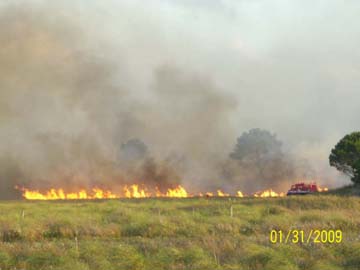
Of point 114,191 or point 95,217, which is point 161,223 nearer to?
point 95,217

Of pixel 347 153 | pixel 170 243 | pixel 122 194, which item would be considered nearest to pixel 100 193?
pixel 122 194

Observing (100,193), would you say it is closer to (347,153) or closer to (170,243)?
(347,153)

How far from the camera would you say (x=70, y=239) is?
25.4 meters

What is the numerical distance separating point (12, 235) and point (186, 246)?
433 inches

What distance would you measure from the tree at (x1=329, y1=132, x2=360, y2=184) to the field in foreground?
39.7 metres

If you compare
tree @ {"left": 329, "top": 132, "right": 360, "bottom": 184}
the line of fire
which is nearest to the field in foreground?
tree @ {"left": 329, "top": 132, "right": 360, "bottom": 184}

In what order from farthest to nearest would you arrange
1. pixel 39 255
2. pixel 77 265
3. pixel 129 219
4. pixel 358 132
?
1. pixel 358 132
2. pixel 129 219
3. pixel 39 255
4. pixel 77 265

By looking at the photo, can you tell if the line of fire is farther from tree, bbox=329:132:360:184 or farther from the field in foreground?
the field in foreground

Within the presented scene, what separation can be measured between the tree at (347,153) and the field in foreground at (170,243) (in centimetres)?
3974

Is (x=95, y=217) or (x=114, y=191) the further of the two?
(x=114, y=191)

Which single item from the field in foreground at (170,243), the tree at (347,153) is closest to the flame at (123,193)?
the tree at (347,153)

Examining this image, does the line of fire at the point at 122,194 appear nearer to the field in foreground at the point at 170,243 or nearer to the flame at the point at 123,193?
the flame at the point at 123,193

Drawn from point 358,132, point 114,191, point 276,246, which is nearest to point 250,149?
point 114,191

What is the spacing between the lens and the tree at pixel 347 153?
68.4m
